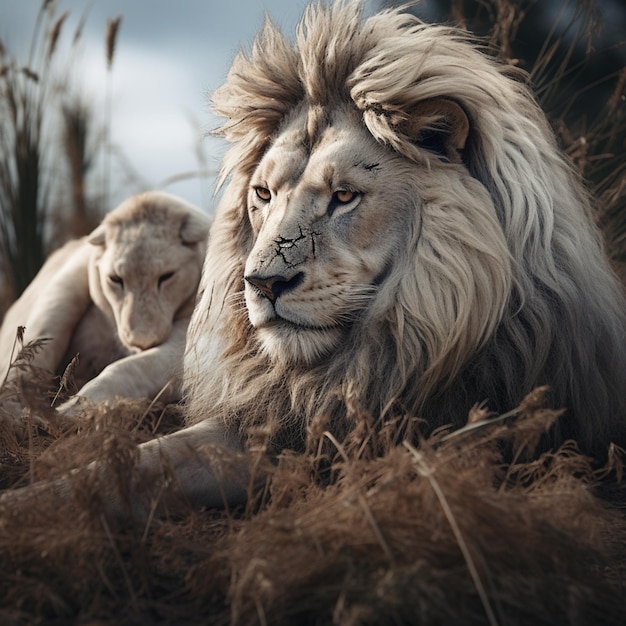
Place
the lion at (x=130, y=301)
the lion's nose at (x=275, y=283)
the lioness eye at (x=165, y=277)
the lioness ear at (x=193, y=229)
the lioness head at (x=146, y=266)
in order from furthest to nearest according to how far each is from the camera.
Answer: the lioness ear at (x=193, y=229)
the lioness eye at (x=165, y=277)
the lioness head at (x=146, y=266)
the lion at (x=130, y=301)
the lion's nose at (x=275, y=283)

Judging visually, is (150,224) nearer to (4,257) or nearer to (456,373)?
(456,373)

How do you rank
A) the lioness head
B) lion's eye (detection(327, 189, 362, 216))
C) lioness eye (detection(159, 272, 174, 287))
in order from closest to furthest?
1. lion's eye (detection(327, 189, 362, 216))
2. the lioness head
3. lioness eye (detection(159, 272, 174, 287))

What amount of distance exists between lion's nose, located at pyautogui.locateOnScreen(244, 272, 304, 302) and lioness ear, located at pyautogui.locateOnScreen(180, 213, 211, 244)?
6.17 feet

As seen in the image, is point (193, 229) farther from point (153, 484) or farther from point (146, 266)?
point (153, 484)

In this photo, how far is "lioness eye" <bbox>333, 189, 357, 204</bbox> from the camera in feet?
10.1

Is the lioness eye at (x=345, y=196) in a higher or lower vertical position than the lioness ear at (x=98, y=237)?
higher

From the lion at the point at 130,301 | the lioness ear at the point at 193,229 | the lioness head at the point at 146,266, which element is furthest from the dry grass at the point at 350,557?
the lioness ear at the point at 193,229

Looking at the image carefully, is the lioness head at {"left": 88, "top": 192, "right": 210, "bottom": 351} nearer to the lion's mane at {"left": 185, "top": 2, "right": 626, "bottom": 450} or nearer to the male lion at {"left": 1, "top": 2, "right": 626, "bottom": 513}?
the lion's mane at {"left": 185, "top": 2, "right": 626, "bottom": 450}

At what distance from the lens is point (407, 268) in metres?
3.05

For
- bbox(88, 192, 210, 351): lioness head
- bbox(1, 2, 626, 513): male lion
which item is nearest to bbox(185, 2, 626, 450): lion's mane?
bbox(1, 2, 626, 513): male lion

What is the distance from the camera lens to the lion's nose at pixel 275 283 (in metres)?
2.93

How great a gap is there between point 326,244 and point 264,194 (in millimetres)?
449

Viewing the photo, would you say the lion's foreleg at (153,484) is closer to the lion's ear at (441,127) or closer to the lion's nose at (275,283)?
the lion's nose at (275,283)

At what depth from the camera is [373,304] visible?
305 centimetres
